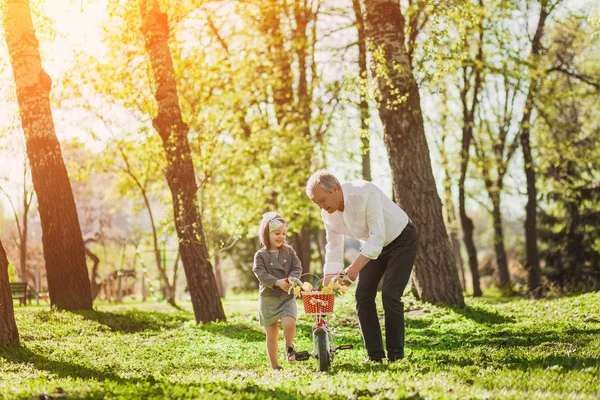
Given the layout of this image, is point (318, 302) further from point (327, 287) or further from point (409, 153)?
point (409, 153)

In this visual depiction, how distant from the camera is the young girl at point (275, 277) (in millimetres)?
7629

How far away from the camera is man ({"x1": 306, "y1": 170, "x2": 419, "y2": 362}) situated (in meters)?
6.77

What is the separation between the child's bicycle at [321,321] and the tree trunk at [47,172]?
8.49 meters

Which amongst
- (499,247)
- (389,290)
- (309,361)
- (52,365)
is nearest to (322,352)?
(389,290)

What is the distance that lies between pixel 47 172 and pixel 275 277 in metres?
7.96

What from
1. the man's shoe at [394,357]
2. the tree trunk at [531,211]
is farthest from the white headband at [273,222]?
the tree trunk at [531,211]

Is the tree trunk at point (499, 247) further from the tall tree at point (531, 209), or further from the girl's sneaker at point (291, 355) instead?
the girl's sneaker at point (291, 355)

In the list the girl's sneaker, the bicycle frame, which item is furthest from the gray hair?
the girl's sneaker

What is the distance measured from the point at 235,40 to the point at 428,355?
61.8 feet

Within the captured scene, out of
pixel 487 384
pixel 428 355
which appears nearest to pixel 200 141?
pixel 428 355

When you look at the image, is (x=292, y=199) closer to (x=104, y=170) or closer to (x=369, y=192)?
(x=104, y=170)

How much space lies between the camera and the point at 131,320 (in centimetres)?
1400

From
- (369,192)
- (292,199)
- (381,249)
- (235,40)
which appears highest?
(235,40)

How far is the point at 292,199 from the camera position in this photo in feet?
78.1
